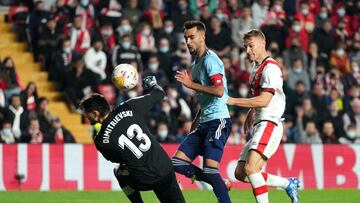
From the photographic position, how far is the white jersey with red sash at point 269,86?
11.7 metres

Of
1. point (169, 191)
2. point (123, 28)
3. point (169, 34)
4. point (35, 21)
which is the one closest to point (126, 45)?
point (123, 28)

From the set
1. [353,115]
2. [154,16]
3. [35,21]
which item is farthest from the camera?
[154,16]

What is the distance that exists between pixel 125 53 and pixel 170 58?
116 centimetres

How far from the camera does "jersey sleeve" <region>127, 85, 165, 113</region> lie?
34.7 ft

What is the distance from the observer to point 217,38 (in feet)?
73.6

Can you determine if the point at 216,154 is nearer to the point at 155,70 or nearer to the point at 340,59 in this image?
the point at 155,70

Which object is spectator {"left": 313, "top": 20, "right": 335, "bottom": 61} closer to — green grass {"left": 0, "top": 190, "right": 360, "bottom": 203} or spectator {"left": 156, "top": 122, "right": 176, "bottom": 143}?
spectator {"left": 156, "top": 122, "right": 176, "bottom": 143}

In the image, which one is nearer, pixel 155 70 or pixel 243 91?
pixel 155 70

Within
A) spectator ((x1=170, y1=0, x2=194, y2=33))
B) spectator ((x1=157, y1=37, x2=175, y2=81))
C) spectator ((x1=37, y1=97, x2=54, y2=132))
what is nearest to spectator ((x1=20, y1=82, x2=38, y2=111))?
spectator ((x1=37, y1=97, x2=54, y2=132))

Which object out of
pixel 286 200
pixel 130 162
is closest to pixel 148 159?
pixel 130 162

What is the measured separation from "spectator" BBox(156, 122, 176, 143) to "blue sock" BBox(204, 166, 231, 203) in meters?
8.14

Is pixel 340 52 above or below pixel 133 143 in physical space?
below

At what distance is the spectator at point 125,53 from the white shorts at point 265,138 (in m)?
9.15

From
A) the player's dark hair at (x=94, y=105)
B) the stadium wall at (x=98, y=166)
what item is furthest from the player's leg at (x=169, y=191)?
the stadium wall at (x=98, y=166)
